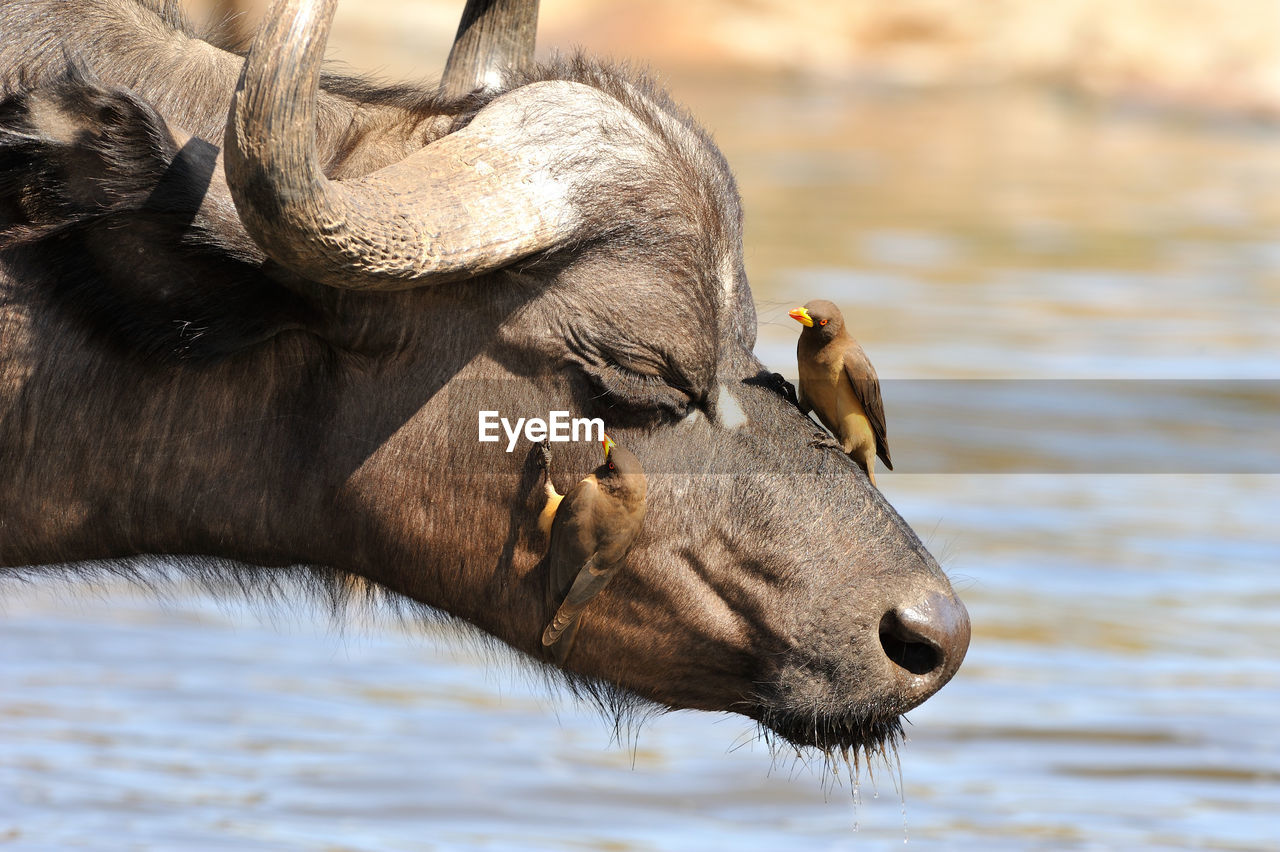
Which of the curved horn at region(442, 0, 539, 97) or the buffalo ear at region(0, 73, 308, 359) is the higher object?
the curved horn at region(442, 0, 539, 97)

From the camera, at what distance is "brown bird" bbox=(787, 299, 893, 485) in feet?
14.3

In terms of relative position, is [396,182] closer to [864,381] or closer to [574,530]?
[574,530]

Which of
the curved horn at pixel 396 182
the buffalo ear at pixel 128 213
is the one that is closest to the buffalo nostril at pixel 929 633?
the curved horn at pixel 396 182

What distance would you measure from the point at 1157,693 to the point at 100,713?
4250mm

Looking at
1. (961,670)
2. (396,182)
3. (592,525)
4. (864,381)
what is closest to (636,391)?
(592,525)

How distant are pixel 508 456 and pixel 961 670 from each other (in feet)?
13.8

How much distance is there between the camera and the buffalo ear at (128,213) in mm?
3732

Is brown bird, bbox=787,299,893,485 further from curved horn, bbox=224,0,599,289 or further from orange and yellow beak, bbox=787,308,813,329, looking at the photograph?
curved horn, bbox=224,0,599,289

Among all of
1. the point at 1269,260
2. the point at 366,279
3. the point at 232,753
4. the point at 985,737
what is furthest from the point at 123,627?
the point at 1269,260

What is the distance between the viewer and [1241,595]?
8.83 m

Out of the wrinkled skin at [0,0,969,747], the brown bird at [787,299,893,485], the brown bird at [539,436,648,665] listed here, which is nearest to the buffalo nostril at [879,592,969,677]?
the wrinkled skin at [0,0,969,747]

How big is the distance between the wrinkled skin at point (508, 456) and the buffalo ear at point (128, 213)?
0.06 meters

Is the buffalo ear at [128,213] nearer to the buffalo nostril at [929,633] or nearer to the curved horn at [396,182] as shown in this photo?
the curved horn at [396,182]

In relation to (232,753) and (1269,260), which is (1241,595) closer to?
(232,753)
